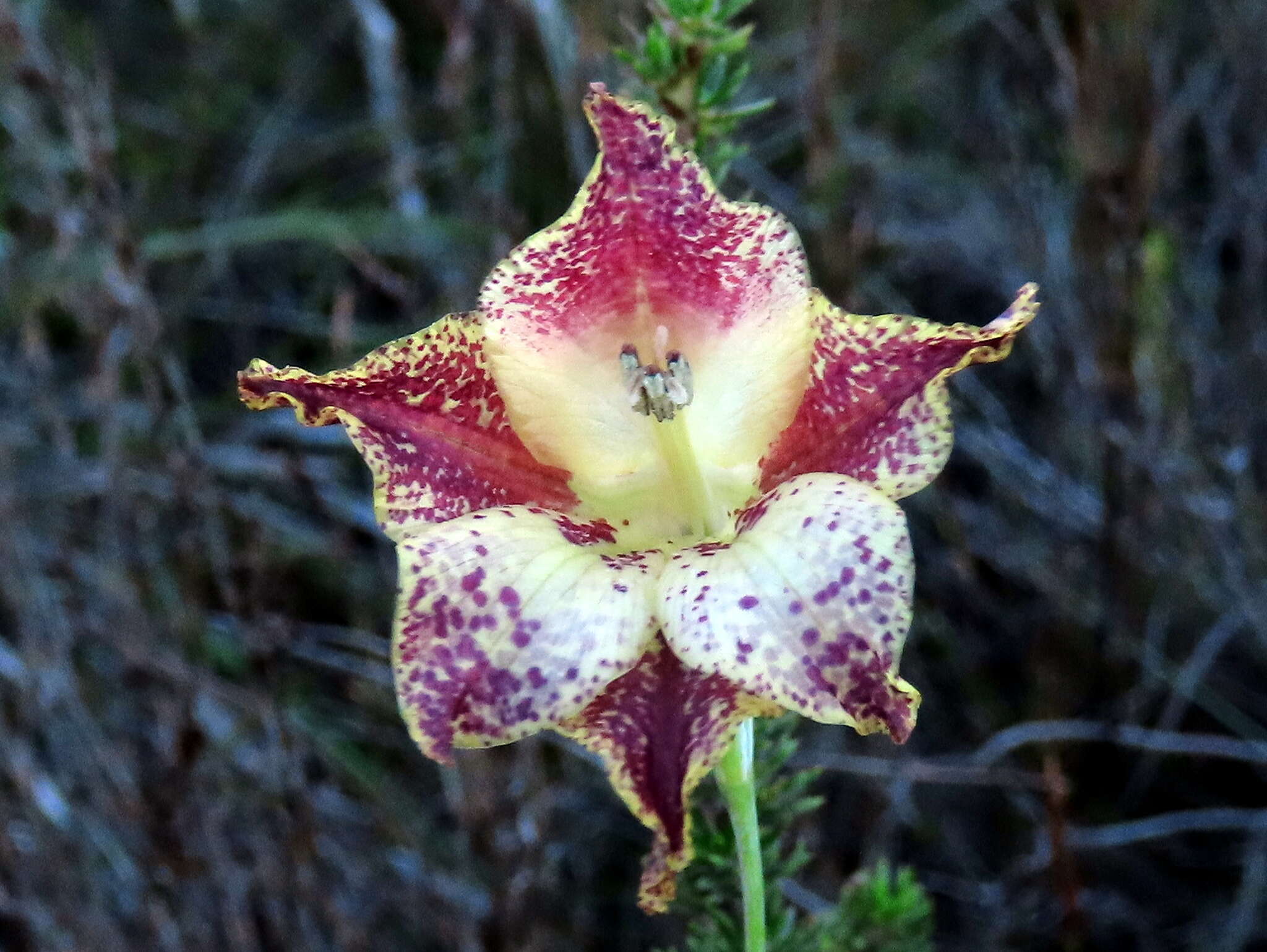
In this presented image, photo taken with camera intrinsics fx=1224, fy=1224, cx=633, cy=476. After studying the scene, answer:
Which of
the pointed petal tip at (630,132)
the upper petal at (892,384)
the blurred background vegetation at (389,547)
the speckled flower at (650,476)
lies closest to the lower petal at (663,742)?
the speckled flower at (650,476)

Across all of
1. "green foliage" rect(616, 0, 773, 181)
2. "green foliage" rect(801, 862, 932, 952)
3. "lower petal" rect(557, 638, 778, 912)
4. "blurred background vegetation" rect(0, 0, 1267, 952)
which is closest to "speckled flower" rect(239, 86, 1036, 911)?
"lower petal" rect(557, 638, 778, 912)

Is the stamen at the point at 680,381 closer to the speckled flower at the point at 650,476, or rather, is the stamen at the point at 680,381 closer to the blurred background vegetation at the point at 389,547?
the speckled flower at the point at 650,476

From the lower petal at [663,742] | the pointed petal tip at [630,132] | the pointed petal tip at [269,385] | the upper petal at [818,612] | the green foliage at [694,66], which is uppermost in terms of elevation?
the green foliage at [694,66]

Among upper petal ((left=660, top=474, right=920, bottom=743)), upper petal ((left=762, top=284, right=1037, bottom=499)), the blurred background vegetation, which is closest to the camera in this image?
upper petal ((left=660, top=474, right=920, bottom=743))

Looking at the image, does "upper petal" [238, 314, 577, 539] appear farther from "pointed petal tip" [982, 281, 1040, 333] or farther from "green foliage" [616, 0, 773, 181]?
"pointed petal tip" [982, 281, 1040, 333]

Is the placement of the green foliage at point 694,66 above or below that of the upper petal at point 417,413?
above

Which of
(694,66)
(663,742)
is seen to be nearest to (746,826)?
(663,742)
